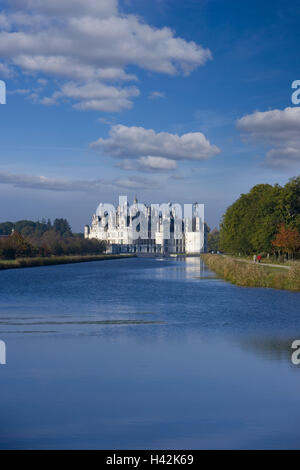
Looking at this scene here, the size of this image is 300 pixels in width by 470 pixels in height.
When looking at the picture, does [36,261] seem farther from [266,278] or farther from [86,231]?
[86,231]

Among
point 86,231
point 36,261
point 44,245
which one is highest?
point 86,231

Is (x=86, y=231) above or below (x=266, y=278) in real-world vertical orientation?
above

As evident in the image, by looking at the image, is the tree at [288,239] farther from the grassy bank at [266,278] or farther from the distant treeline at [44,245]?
the distant treeline at [44,245]

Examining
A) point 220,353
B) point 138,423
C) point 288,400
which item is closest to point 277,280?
point 220,353

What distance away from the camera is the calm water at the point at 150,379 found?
28.6ft

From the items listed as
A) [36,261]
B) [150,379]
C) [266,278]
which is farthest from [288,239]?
[150,379]

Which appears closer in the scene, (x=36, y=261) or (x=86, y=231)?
(x=36, y=261)

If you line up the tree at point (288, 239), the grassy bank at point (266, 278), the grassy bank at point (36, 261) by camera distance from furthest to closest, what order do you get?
the grassy bank at point (36, 261)
the tree at point (288, 239)
the grassy bank at point (266, 278)

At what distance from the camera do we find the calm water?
8.71 meters

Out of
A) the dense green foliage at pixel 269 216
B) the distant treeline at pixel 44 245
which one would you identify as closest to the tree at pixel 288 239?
the dense green foliage at pixel 269 216

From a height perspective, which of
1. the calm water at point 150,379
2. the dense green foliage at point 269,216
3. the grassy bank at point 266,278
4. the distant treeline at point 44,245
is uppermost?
the dense green foliage at point 269,216

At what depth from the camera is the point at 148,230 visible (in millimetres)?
156750

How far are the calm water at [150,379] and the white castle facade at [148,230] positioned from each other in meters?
126

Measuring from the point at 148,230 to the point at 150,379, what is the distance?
474 ft
